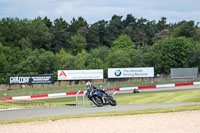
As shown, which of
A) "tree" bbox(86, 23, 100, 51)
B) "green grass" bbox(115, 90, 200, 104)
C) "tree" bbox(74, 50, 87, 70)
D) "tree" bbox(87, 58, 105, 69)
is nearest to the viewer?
"green grass" bbox(115, 90, 200, 104)

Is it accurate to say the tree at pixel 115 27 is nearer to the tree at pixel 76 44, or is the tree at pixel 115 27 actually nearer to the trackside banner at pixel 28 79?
the tree at pixel 76 44

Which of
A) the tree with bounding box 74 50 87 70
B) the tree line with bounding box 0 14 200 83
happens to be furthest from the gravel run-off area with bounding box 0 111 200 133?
the tree with bounding box 74 50 87 70

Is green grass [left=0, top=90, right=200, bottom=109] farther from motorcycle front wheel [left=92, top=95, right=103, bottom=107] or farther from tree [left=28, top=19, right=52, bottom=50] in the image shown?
tree [left=28, top=19, right=52, bottom=50]

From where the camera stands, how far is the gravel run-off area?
14.0 m

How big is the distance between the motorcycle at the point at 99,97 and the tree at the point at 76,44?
342 feet

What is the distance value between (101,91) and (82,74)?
166ft

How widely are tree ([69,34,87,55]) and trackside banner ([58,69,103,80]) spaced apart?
2110 inches

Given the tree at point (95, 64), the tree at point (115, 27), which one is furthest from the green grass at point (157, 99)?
the tree at point (115, 27)

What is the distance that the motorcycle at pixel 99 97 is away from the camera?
25.0 metres

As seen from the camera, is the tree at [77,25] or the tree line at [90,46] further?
the tree at [77,25]

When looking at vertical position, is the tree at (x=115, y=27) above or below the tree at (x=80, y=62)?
above

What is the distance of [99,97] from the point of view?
24969mm

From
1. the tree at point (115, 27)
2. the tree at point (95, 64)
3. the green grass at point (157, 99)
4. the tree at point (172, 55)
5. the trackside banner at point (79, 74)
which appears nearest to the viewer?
the green grass at point (157, 99)

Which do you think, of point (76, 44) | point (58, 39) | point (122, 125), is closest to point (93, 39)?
point (76, 44)
